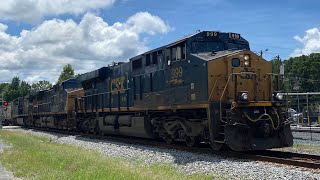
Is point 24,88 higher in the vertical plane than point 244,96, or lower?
higher

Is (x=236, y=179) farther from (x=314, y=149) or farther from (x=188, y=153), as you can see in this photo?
(x=314, y=149)

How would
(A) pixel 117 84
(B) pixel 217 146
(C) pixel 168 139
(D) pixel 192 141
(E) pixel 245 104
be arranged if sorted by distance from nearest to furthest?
1. (E) pixel 245 104
2. (B) pixel 217 146
3. (D) pixel 192 141
4. (C) pixel 168 139
5. (A) pixel 117 84

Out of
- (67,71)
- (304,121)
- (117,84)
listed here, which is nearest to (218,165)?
(117,84)

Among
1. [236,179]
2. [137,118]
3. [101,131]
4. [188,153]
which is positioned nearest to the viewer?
[236,179]

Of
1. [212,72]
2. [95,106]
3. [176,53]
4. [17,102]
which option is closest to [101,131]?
[95,106]

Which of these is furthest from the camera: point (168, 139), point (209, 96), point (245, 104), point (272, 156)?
point (168, 139)

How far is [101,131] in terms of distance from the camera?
22.8m

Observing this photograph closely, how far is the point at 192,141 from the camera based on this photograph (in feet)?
46.1

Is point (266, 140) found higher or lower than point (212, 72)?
lower

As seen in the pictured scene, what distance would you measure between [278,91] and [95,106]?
42.0 ft

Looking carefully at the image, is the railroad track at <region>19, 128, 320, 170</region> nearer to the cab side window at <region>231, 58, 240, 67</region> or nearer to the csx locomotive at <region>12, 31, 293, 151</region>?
the csx locomotive at <region>12, 31, 293, 151</region>

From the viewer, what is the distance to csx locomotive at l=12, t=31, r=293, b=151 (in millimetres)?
12148

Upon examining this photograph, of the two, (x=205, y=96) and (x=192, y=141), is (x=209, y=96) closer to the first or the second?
(x=205, y=96)

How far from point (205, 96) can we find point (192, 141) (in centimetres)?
209
